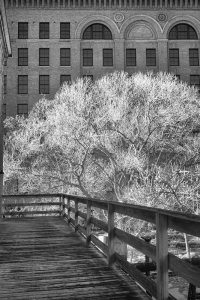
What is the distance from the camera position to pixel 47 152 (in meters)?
30.3

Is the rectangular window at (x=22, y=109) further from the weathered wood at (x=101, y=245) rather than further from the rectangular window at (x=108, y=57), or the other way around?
the weathered wood at (x=101, y=245)

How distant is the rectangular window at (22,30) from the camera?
4447 centimetres

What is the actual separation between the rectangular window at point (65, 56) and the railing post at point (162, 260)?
136ft

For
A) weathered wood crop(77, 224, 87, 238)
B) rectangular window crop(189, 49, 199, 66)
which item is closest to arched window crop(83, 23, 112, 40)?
rectangular window crop(189, 49, 199, 66)

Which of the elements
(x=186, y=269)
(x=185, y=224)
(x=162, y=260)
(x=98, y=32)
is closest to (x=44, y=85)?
(x=98, y=32)

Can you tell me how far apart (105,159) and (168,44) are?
20824 mm

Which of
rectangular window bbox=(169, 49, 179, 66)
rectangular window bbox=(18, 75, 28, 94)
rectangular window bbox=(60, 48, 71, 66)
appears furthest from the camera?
rectangular window bbox=(169, 49, 179, 66)

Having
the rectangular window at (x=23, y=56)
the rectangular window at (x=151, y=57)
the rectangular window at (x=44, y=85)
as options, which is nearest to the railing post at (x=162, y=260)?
the rectangular window at (x=44, y=85)

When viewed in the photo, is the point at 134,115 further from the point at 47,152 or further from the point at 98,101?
the point at 47,152

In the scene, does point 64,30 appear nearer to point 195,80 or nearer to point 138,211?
point 195,80

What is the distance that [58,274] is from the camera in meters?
6.28

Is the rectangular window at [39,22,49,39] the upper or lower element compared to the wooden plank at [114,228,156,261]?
upper

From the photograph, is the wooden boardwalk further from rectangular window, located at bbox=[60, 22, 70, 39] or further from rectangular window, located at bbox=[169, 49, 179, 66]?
rectangular window, located at bbox=[169, 49, 179, 66]

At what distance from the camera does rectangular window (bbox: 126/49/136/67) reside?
44.7m
